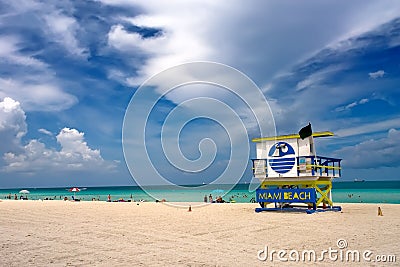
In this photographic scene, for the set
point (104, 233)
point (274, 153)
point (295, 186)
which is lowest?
point (104, 233)

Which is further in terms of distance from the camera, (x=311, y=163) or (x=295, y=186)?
(x=295, y=186)

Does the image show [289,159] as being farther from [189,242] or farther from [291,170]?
[189,242]

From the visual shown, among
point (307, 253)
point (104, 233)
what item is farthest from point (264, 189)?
point (307, 253)

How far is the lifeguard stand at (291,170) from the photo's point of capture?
1997cm

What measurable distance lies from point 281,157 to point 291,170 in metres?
0.93

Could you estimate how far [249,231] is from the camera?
13.3 m

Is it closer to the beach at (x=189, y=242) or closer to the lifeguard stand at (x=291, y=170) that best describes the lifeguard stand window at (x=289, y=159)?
the lifeguard stand at (x=291, y=170)

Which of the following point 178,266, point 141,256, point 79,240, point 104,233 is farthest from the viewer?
point 104,233

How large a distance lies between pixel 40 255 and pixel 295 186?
1541 centimetres

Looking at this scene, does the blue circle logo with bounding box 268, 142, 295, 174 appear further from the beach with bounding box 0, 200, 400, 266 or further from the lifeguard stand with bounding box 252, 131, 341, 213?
the beach with bounding box 0, 200, 400, 266

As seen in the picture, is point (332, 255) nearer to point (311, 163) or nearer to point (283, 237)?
point (283, 237)

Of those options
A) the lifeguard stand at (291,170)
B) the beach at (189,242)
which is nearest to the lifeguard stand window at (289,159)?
the lifeguard stand at (291,170)

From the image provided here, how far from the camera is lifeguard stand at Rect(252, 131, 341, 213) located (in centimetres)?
1997

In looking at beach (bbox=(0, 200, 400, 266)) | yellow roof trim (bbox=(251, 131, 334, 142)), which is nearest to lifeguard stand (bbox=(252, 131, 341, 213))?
yellow roof trim (bbox=(251, 131, 334, 142))
